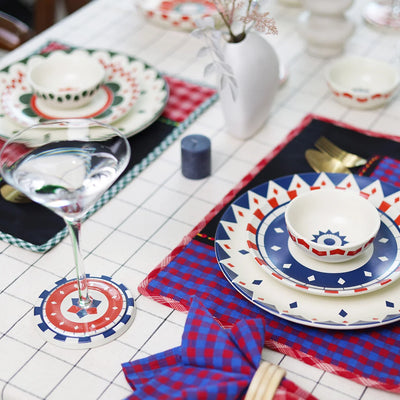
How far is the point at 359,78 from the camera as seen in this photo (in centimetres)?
150

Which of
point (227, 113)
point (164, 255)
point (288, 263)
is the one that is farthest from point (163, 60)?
point (288, 263)

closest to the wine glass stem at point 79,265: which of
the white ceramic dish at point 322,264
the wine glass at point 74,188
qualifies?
the wine glass at point 74,188

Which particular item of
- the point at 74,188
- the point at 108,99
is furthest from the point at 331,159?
the point at 74,188

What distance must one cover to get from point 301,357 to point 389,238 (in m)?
0.25

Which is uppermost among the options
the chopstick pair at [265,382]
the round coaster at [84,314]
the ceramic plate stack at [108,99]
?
the chopstick pair at [265,382]

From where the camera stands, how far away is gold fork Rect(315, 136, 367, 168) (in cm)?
122

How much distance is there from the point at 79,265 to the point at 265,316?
0.88 ft

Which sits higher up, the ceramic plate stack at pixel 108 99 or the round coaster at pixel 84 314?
the round coaster at pixel 84 314

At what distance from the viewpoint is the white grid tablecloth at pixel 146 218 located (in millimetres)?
840

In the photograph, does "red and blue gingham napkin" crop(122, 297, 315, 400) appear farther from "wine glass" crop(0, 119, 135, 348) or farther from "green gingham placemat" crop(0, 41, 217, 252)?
"green gingham placemat" crop(0, 41, 217, 252)

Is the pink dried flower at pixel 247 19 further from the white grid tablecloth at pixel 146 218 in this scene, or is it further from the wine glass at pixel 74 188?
the wine glass at pixel 74 188

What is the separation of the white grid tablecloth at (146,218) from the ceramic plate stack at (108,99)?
105mm

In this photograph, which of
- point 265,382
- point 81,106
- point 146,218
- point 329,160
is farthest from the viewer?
point 81,106

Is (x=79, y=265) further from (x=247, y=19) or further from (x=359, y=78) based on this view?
(x=359, y=78)
